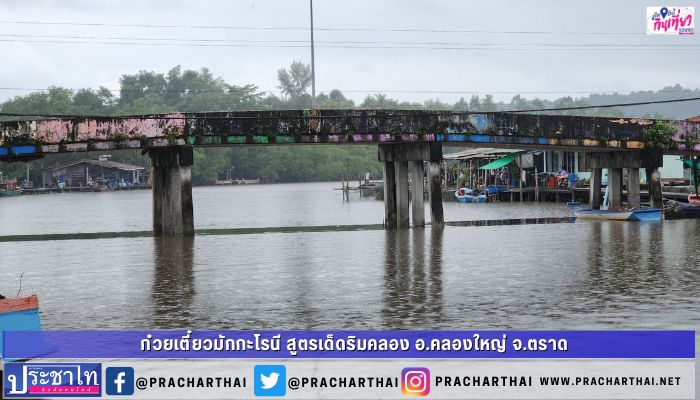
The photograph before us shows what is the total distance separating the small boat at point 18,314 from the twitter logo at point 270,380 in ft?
11.7

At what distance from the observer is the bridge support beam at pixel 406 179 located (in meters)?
43.2

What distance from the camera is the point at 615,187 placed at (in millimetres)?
51312

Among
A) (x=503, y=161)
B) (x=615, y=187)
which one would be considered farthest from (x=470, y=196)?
(x=615, y=187)

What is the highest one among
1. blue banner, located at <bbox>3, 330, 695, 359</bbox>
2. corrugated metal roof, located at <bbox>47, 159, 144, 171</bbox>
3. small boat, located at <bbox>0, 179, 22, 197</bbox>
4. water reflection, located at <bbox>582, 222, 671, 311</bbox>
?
corrugated metal roof, located at <bbox>47, 159, 144, 171</bbox>

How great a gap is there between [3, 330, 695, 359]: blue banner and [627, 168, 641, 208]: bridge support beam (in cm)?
3308

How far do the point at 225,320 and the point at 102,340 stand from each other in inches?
116

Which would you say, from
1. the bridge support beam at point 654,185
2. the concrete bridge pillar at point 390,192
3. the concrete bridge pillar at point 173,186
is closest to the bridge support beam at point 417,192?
the concrete bridge pillar at point 390,192

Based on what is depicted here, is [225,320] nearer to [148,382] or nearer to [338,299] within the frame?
[338,299]

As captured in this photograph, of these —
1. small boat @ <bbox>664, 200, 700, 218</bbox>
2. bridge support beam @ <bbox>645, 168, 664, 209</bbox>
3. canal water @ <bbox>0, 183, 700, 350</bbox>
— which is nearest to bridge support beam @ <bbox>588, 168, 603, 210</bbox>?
small boat @ <bbox>664, 200, 700, 218</bbox>

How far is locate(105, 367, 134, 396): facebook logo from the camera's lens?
1341 centimetres

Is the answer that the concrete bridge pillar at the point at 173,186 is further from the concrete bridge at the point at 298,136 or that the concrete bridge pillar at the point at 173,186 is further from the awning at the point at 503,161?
the awning at the point at 503,161

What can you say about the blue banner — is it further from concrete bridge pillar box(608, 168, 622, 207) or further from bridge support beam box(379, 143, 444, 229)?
concrete bridge pillar box(608, 168, 622, 207)

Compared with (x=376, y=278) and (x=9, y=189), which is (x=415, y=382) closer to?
(x=376, y=278)

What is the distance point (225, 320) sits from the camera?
65.8 ft
